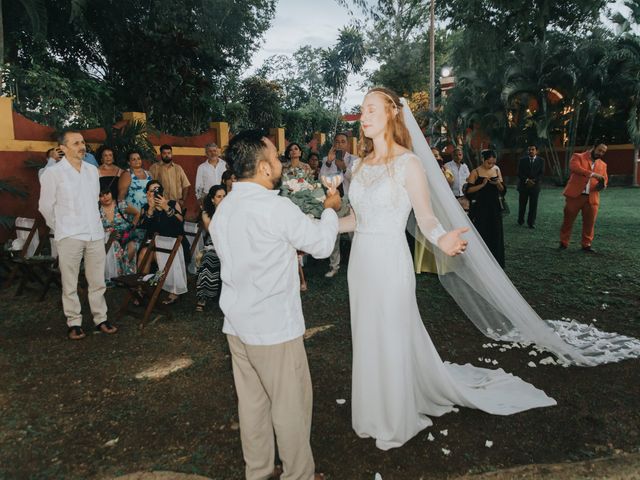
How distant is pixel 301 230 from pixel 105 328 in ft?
13.2

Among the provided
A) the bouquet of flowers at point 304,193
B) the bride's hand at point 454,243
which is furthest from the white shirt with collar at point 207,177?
the bride's hand at point 454,243

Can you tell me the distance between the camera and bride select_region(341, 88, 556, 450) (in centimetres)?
305

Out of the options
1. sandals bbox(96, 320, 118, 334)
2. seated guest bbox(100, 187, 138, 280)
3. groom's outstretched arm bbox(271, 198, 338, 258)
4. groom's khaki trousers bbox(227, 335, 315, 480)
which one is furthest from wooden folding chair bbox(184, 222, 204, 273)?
groom's outstretched arm bbox(271, 198, 338, 258)

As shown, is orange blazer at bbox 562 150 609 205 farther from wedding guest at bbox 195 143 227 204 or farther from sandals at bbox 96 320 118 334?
sandals at bbox 96 320 118 334

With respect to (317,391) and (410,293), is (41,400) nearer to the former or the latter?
(317,391)

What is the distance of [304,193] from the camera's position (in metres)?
6.46

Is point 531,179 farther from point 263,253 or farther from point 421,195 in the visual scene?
point 263,253

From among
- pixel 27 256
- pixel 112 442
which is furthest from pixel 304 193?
pixel 27 256

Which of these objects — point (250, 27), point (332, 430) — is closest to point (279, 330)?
point (332, 430)

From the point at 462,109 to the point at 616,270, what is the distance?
733 inches

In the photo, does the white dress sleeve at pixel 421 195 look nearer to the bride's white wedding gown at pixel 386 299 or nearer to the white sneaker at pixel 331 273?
the bride's white wedding gown at pixel 386 299

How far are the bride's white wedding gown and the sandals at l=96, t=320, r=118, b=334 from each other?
3.31 metres

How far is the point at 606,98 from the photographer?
20953 millimetres

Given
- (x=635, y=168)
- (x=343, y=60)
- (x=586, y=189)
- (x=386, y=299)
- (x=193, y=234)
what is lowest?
(x=193, y=234)
